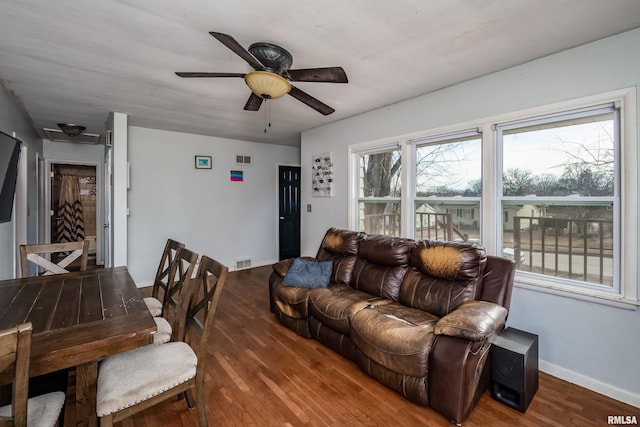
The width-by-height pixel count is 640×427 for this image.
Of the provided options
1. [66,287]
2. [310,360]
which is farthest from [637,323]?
[66,287]

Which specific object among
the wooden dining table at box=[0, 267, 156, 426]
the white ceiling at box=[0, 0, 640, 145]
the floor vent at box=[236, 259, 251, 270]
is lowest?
the floor vent at box=[236, 259, 251, 270]

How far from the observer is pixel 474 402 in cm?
183

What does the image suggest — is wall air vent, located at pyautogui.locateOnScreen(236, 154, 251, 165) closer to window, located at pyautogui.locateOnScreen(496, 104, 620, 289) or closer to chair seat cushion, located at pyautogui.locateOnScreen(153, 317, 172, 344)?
chair seat cushion, located at pyautogui.locateOnScreen(153, 317, 172, 344)

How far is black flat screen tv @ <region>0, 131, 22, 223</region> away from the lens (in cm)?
213

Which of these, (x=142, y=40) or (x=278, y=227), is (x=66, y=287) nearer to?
(x=142, y=40)

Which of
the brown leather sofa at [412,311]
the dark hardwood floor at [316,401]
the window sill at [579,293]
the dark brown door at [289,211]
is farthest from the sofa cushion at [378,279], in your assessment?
the dark brown door at [289,211]

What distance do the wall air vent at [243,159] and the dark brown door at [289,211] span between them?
70cm

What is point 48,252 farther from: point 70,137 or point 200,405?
point 70,137

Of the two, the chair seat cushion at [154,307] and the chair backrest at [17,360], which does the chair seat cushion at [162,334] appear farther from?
the chair backrest at [17,360]

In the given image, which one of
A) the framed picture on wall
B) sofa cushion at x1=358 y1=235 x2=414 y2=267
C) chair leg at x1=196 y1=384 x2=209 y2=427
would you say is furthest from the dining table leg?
the framed picture on wall

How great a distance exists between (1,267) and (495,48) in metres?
4.77

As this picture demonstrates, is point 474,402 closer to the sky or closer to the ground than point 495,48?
closer to the ground

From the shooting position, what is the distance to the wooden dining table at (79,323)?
116 centimetres

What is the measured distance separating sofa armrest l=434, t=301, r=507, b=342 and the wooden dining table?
1.65m
